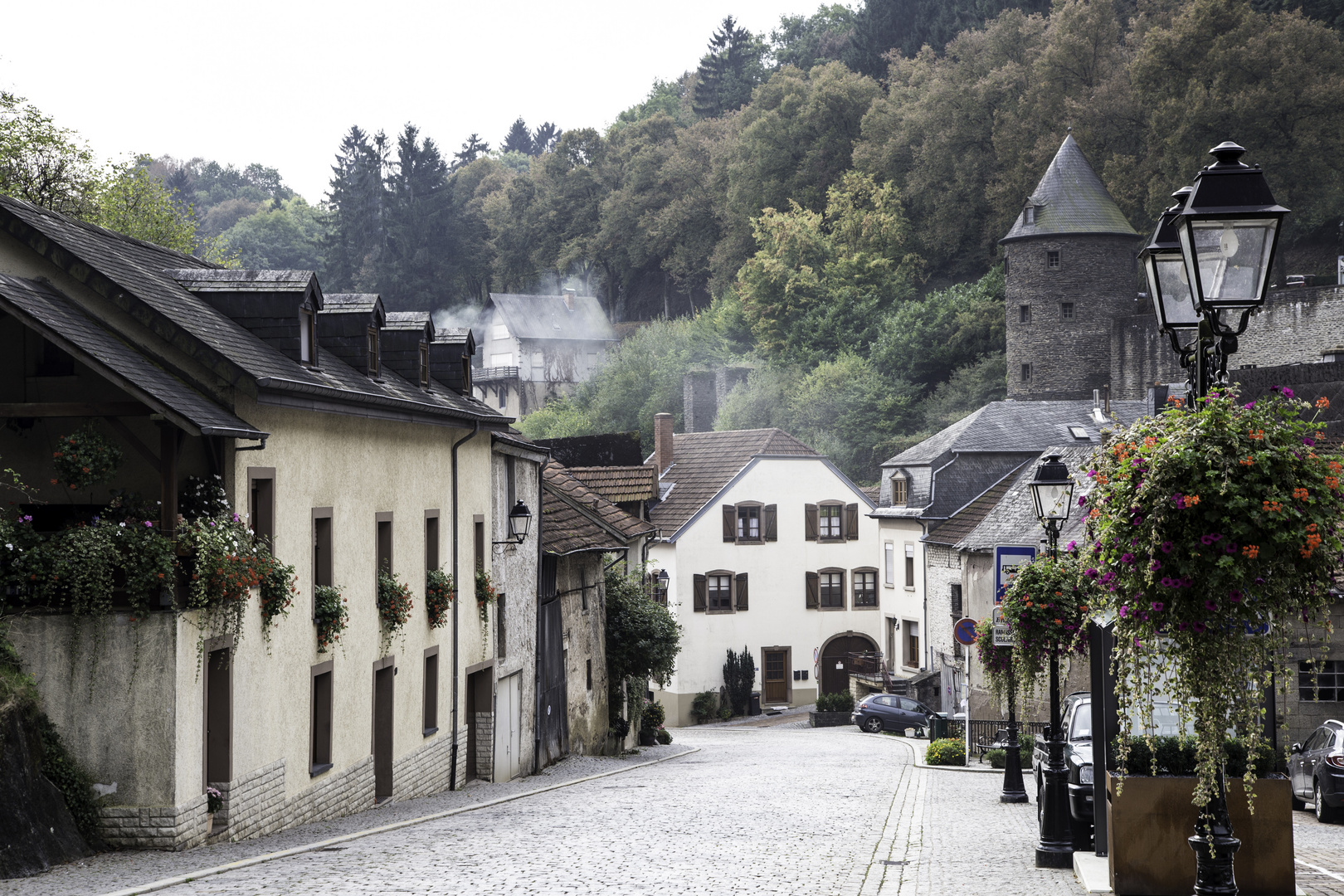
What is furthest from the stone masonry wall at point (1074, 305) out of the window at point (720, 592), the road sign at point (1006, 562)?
the road sign at point (1006, 562)

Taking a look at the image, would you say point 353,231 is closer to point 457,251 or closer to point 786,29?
point 457,251

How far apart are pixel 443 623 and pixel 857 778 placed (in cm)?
699

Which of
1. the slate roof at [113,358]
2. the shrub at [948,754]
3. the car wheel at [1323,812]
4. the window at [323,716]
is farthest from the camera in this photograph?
the shrub at [948,754]

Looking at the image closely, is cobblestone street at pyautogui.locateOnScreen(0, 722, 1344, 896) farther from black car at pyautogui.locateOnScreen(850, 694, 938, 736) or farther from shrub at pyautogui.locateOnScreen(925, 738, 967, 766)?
black car at pyautogui.locateOnScreen(850, 694, 938, 736)

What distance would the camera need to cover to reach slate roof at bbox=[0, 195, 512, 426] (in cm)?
1281

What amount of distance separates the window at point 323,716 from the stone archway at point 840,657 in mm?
36698

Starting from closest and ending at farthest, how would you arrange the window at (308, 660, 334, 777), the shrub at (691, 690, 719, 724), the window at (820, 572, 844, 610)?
the window at (308, 660, 334, 777)
the shrub at (691, 690, 719, 724)
the window at (820, 572, 844, 610)

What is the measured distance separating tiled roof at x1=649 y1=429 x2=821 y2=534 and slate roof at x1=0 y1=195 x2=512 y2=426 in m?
33.3

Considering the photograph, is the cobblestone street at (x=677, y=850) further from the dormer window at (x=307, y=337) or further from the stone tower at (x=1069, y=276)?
the stone tower at (x=1069, y=276)

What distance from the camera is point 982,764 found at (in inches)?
1038

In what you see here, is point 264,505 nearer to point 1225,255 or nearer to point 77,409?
point 77,409

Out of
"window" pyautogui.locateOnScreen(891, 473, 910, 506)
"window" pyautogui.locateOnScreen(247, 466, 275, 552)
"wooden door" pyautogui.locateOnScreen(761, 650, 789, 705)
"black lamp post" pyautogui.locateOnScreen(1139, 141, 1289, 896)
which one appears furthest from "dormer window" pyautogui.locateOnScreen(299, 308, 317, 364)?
"wooden door" pyautogui.locateOnScreen(761, 650, 789, 705)

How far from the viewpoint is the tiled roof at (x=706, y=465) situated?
4972 centimetres

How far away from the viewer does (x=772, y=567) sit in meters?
50.1
